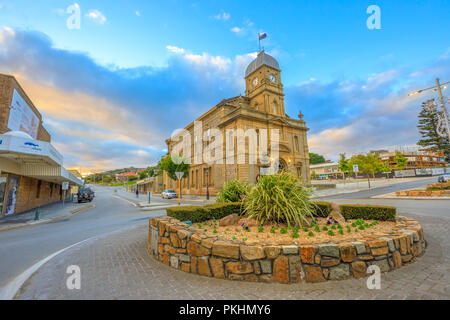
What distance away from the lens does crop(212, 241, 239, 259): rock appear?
120 inches

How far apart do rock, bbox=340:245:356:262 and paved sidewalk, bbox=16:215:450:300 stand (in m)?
0.30

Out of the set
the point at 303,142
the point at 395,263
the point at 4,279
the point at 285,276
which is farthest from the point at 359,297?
the point at 303,142

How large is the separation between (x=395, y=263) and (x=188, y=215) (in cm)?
476

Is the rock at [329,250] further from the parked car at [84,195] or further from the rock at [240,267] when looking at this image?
the parked car at [84,195]

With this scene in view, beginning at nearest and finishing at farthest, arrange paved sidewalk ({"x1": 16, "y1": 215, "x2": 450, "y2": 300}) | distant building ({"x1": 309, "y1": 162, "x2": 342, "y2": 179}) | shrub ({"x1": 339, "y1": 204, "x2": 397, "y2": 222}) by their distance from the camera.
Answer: paved sidewalk ({"x1": 16, "y1": 215, "x2": 450, "y2": 300})
shrub ({"x1": 339, "y1": 204, "x2": 397, "y2": 222})
distant building ({"x1": 309, "y1": 162, "x2": 342, "y2": 179})

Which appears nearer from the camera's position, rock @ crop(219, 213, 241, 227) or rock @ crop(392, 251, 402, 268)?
rock @ crop(392, 251, 402, 268)

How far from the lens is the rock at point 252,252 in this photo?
2951 millimetres

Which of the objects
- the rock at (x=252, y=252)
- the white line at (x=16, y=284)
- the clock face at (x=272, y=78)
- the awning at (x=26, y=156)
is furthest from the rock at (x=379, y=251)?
the clock face at (x=272, y=78)

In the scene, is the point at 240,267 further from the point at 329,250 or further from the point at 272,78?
the point at 272,78

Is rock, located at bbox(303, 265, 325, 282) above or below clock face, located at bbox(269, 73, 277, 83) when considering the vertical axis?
below

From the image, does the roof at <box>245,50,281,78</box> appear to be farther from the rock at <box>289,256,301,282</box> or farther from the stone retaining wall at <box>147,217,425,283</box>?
the rock at <box>289,256,301,282</box>

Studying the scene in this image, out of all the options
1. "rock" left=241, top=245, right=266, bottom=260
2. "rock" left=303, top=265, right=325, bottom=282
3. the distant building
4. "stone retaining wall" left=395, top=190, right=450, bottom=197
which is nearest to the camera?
"rock" left=303, top=265, right=325, bottom=282

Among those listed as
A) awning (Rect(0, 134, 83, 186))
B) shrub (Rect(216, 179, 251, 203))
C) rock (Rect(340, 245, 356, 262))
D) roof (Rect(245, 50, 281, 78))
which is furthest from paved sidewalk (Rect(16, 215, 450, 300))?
roof (Rect(245, 50, 281, 78))

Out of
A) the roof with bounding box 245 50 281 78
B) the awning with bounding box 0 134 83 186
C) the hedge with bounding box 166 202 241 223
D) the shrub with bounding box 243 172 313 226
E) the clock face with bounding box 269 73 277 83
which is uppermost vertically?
the roof with bounding box 245 50 281 78
